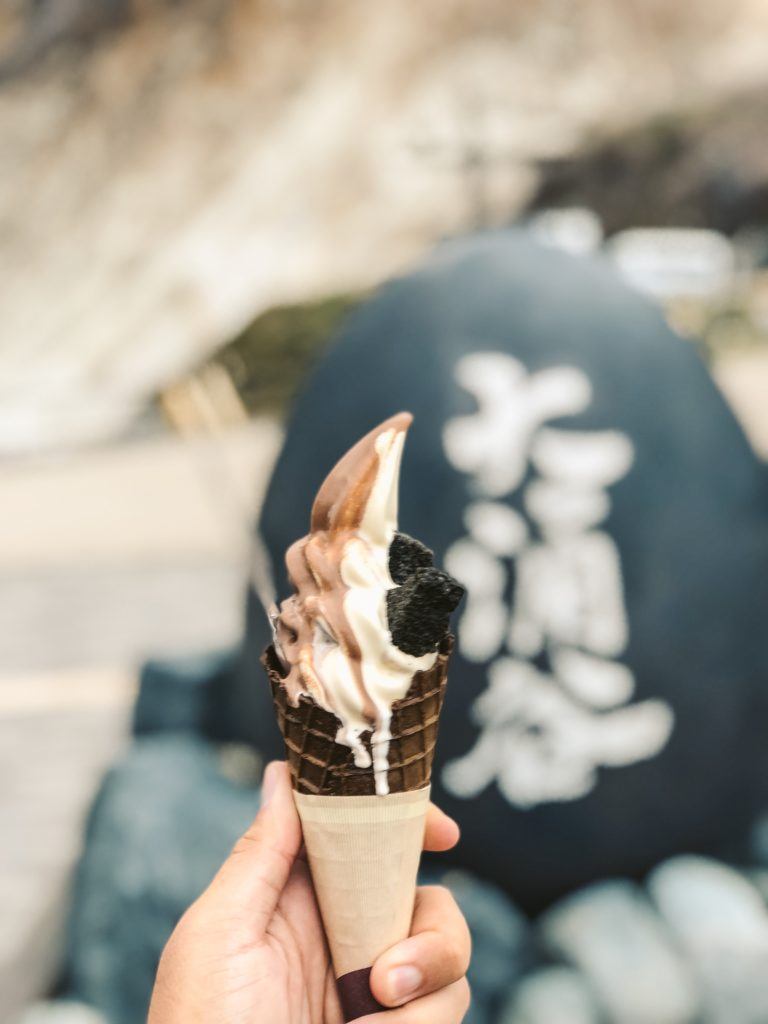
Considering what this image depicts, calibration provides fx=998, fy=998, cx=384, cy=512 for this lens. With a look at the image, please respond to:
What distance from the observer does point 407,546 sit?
1.02 m

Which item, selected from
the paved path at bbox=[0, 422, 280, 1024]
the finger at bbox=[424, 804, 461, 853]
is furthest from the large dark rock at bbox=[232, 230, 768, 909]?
the finger at bbox=[424, 804, 461, 853]

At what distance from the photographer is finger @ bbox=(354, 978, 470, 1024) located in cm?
99

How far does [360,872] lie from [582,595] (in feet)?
2.81

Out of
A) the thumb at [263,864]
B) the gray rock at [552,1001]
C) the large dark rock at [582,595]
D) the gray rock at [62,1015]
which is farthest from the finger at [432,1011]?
the gray rock at [62,1015]

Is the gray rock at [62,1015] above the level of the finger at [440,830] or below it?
below

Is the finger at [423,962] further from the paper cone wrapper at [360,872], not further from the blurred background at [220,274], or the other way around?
the blurred background at [220,274]

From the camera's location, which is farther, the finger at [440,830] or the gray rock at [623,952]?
the gray rock at [623,952]

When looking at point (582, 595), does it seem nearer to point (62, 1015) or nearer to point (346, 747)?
point (346, 747)

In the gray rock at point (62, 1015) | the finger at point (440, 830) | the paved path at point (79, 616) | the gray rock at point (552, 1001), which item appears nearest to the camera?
the finger at point (440, 830)

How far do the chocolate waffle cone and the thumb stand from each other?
33 millimetres

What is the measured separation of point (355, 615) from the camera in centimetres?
96

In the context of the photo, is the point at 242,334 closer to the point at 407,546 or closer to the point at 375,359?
the point at 375,359

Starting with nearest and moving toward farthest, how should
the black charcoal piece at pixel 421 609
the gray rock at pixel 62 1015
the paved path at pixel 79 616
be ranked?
the black charcoal piece at pixel 421 609, the gray rock at pixel 62 1015, the paved path at pixel 79 616

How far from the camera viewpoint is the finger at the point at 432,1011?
0.99m
